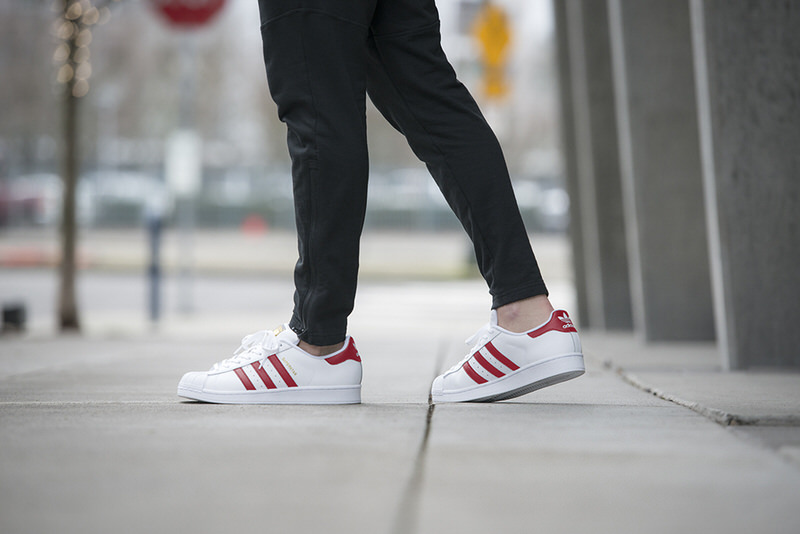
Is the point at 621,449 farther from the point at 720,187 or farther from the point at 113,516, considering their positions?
the point at 720,187

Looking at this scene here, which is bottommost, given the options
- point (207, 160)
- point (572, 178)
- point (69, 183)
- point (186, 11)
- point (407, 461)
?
point (407, 461)

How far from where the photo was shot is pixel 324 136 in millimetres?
2447

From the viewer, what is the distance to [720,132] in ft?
11.7

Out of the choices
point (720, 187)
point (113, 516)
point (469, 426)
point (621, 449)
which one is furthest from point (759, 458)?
point (720, 187)

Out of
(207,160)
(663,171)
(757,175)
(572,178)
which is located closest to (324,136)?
(757,175)

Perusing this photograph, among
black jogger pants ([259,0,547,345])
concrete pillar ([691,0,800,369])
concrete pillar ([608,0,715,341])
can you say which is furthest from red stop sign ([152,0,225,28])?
black jogger pants ([259,0,547,345])

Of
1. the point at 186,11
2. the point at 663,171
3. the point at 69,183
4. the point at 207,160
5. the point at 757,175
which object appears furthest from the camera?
the point at 207,160

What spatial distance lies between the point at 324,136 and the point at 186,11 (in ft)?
26.0

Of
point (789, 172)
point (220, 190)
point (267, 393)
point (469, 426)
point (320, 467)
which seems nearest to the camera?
point (320, 467)

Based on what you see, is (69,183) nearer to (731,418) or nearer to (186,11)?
(186,11)

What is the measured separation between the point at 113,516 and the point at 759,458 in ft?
3.44

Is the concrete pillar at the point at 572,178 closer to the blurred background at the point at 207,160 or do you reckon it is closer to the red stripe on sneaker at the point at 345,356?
the blurred background at the point at 207,160

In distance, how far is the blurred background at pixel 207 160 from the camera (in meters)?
17.0

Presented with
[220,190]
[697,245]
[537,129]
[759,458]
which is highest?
[537,129]
